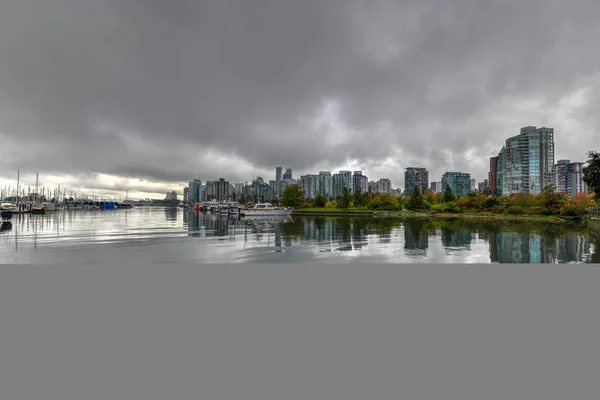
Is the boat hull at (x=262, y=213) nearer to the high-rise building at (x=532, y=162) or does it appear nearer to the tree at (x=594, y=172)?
the tree at (x=594, y=172)

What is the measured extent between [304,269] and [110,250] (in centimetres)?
1331

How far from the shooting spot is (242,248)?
20.1 metres

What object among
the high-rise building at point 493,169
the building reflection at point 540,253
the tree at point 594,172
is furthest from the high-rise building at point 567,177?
the building reflection at point 540,253

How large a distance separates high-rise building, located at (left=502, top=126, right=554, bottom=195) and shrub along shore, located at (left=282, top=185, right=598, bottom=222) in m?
56.5

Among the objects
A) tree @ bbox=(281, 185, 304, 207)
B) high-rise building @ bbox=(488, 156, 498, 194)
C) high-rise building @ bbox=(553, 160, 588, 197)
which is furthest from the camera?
high-rise building @ bbox=(488, 156, 498, 194)

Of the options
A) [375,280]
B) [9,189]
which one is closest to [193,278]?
[375,280]

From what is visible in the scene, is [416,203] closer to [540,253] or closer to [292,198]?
[292,198]

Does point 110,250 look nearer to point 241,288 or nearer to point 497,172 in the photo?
point 241,288

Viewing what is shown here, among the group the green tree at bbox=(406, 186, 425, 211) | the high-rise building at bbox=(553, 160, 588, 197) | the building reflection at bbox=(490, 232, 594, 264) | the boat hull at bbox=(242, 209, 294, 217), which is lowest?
the building reflection at bbox=(490, 232, 594, 264)

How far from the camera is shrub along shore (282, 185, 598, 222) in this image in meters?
55.0

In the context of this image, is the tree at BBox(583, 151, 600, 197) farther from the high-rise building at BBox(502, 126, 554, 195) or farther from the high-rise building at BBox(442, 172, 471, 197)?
the high-rise building at BBox(442, 172, 471, 197)

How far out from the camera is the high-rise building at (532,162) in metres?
130

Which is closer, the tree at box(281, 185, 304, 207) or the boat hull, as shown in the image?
the boat hull

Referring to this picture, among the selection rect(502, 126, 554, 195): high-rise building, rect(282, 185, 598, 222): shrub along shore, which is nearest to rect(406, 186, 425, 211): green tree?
rect(282, 185, 598, 222): shrub along shore
